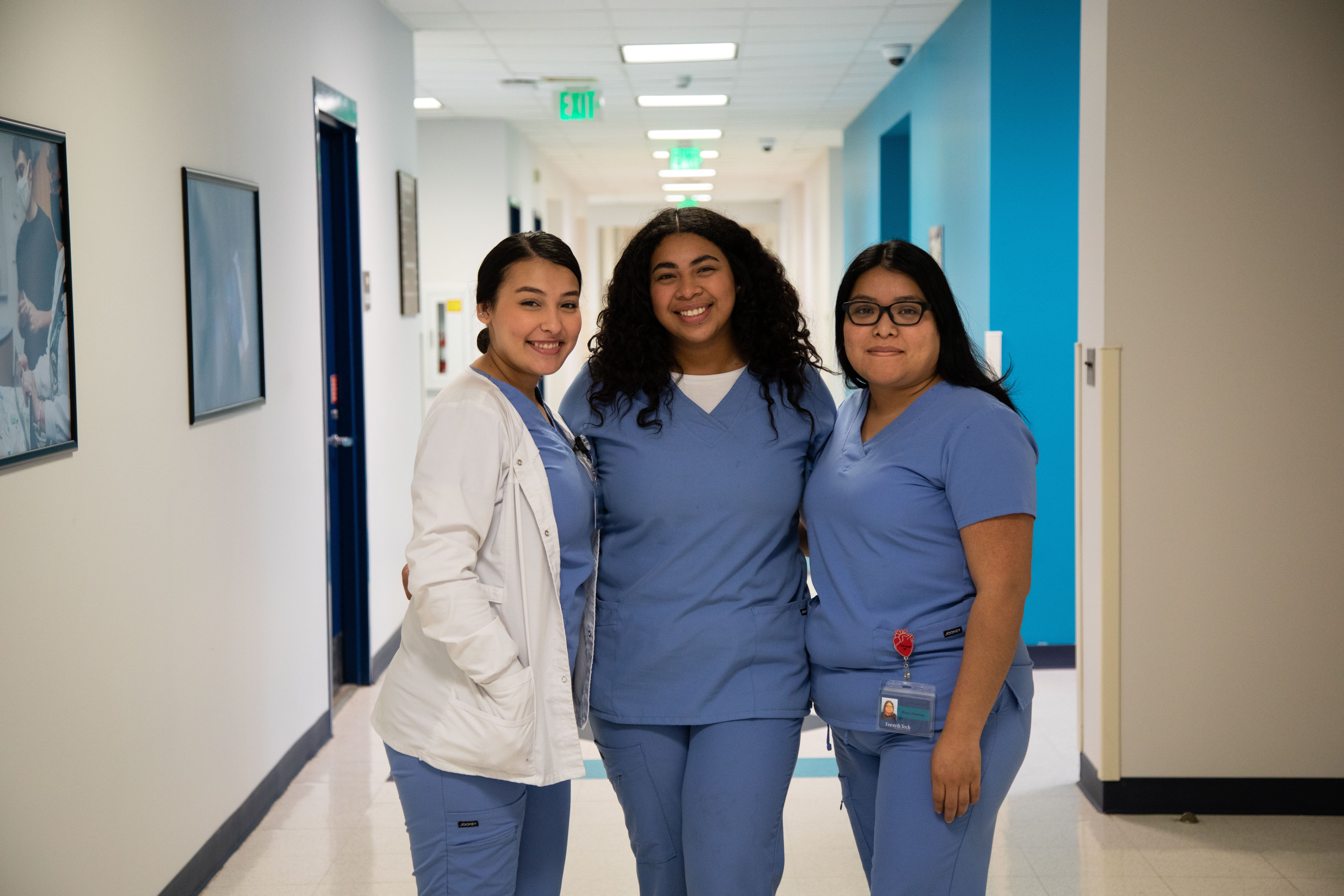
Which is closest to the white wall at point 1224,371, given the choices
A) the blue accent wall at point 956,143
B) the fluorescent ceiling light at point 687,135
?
the blue accent wall at point 956,143

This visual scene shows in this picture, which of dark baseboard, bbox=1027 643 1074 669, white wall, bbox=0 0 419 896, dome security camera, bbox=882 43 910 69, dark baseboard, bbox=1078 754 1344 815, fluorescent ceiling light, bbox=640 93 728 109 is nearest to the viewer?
white wall, bbox=0 0 419 896

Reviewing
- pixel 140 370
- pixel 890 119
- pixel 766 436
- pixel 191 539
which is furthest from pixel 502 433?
pixel 890 119

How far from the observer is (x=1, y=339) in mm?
1857

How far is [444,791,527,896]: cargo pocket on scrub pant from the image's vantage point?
5.53 feet

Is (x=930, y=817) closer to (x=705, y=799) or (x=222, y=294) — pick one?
(x=705, y=799)

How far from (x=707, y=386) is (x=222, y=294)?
157 centimetres

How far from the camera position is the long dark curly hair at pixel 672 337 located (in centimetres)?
192

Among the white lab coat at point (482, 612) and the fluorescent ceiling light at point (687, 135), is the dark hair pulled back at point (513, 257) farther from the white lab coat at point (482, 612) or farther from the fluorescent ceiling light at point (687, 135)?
the fluorescent ceiling light at point (687, 135)

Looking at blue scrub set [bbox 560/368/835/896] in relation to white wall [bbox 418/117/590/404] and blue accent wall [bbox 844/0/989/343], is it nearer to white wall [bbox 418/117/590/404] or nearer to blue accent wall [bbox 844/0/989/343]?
blue accent wall [bbox 844/0/989/343]

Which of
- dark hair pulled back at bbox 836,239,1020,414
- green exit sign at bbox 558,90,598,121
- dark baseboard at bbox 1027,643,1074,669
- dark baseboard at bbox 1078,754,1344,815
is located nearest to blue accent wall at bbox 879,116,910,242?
green exit sign at bbox 558,90,598,121

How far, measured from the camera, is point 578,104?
6762 millimetres

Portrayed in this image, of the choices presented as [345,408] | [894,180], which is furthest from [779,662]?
[894,180]

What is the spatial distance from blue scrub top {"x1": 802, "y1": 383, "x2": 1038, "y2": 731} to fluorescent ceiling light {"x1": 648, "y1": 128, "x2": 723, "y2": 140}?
26.5 feet

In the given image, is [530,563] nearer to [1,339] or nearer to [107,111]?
[1,339]
